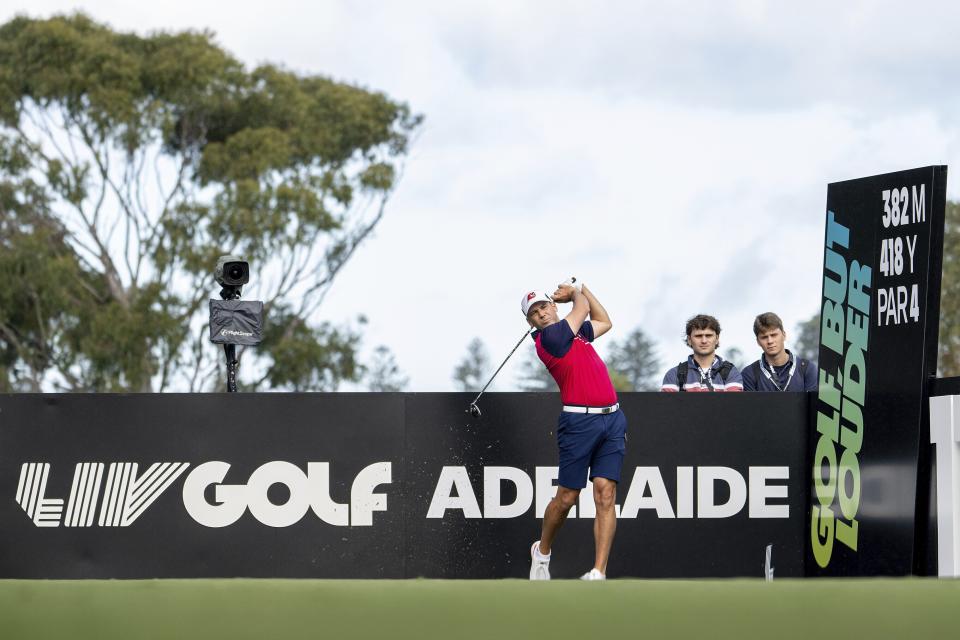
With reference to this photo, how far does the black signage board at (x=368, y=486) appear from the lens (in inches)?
328

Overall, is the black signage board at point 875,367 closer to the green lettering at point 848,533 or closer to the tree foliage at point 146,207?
the green lettering at point 848,533

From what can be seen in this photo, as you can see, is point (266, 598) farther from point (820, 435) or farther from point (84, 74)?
point (84, 74)

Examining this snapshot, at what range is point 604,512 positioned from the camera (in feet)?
25.4

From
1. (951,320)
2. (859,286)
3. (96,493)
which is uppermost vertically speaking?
(951,320)

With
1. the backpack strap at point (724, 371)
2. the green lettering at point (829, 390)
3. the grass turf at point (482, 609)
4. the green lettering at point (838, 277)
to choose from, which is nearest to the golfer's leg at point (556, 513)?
the backpack strap at point (724, 371)

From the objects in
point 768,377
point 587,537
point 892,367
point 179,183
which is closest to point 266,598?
point 892,367

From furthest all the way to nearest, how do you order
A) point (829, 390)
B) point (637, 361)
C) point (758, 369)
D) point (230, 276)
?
point (637, 361)
point (230, 276)
point (758, 369)
point (829, 390)

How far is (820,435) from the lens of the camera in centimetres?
833

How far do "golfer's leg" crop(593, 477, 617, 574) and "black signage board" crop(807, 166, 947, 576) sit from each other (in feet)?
4.47

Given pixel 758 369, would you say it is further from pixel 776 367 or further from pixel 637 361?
pixel 637 361

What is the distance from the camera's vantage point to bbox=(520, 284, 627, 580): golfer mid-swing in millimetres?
7762

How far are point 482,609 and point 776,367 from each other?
609 cm

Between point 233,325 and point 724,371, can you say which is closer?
point 724,371

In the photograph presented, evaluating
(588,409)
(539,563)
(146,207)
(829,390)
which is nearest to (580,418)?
(588,409)
